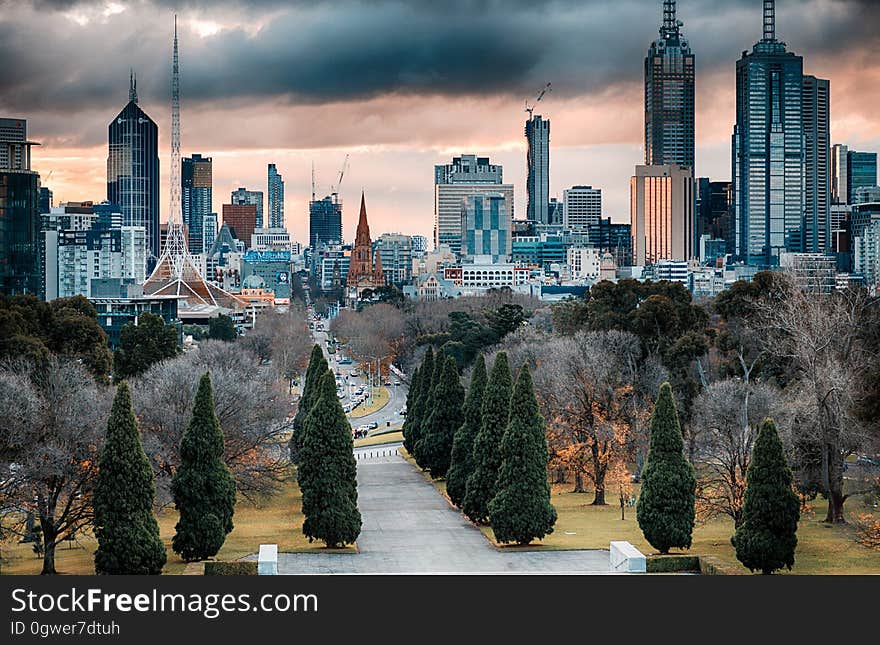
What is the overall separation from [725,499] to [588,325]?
24.7m

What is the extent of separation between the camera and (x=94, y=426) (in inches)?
1280

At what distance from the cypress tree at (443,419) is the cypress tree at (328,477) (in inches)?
474

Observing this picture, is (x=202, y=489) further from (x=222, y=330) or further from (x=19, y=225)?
(x=222, y=330)

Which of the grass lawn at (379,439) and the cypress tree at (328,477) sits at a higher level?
the cypress tree at (328,477)

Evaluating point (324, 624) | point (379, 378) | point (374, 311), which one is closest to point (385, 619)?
point (324, 624)

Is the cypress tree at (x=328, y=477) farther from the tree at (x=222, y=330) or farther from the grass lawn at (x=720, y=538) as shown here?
the tree at (x=222, y=330)

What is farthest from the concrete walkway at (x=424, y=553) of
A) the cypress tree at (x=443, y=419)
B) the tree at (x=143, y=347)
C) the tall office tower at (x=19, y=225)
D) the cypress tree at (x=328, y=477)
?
the tall office tower at (x=19, y=225)

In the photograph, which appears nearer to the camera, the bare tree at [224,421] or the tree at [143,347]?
the bare tree at [224,421]

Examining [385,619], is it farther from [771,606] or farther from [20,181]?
[20,181]

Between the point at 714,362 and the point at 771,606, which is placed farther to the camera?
the point at 714,362

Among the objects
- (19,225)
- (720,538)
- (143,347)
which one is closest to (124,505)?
(720,538)

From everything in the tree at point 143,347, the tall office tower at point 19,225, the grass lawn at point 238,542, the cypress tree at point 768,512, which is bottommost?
the grass lawn at point 238,542

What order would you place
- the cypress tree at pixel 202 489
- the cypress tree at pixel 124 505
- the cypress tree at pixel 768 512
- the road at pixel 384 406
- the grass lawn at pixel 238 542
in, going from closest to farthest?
the cypress tree at pixel 124 505, the cypress tree at pixel 768 512, the grass lawn at pixel 238 542, the cypress tree at pixel 202 489, the road at pixel 384 406

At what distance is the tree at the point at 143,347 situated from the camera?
5841 centimetres
